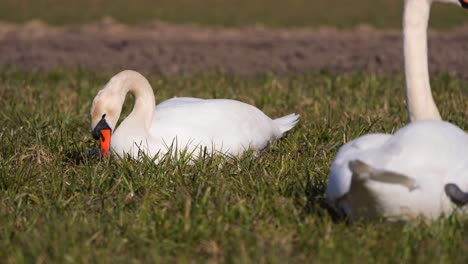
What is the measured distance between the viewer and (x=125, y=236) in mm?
4105

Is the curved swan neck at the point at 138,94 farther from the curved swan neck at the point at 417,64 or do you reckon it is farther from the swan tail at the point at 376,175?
the swan tail at the point at 376,175

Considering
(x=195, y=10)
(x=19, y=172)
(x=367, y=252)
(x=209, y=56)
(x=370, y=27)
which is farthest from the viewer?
(x=195, y=10)

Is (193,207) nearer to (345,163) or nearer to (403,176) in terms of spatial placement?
(345,163)

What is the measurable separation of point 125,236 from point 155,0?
25.6 meters

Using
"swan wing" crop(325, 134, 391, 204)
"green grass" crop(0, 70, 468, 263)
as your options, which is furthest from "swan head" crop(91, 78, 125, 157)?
"swan wing" crop(325, 134, 391, 204)

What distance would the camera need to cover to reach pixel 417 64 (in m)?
4.89

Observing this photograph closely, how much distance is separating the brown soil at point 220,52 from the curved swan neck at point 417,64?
5.37 meters

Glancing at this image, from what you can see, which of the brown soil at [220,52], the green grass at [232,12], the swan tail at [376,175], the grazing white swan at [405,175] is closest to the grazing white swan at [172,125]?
the grazing white swan at [405,175]

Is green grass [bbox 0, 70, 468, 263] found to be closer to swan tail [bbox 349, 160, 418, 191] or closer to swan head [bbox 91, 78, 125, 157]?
swan head [bbox 91, 78, 125, 157]

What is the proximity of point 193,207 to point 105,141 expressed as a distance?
1501 millimetres

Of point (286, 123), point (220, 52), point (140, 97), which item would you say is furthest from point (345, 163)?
point (220, 52)

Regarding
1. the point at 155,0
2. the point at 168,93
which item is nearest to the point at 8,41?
the point at 168,93

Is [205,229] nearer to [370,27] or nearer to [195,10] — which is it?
[370,27]

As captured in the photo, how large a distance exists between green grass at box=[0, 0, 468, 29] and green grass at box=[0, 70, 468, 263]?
14.1 metres
